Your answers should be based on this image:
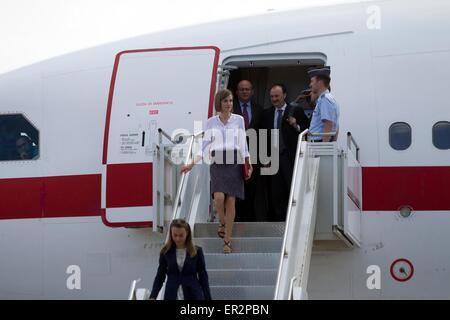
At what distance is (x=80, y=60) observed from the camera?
17406 millimetres

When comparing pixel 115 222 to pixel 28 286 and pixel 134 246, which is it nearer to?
pixel 134 246

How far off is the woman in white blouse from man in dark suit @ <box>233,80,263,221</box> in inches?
59.4

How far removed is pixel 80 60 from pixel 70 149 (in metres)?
1.43

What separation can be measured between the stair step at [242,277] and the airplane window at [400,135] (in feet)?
9.08

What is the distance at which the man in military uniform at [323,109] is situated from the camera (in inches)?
599

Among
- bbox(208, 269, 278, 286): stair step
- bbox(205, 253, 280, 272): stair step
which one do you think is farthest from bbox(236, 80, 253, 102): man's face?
bbox(208, 269, 278, 286): stair step

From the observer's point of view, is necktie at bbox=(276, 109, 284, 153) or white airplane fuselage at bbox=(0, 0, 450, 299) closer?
white airplane fuselage at bbox=(0, 0, 450, 299)

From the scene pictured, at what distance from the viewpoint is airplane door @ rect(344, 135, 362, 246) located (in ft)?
48.4

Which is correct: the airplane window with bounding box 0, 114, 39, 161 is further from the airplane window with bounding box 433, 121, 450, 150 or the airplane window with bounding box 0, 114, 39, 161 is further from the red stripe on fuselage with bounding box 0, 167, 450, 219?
the airplane window with bounding box 433, 121, 450, 150

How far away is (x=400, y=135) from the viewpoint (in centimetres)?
1588
